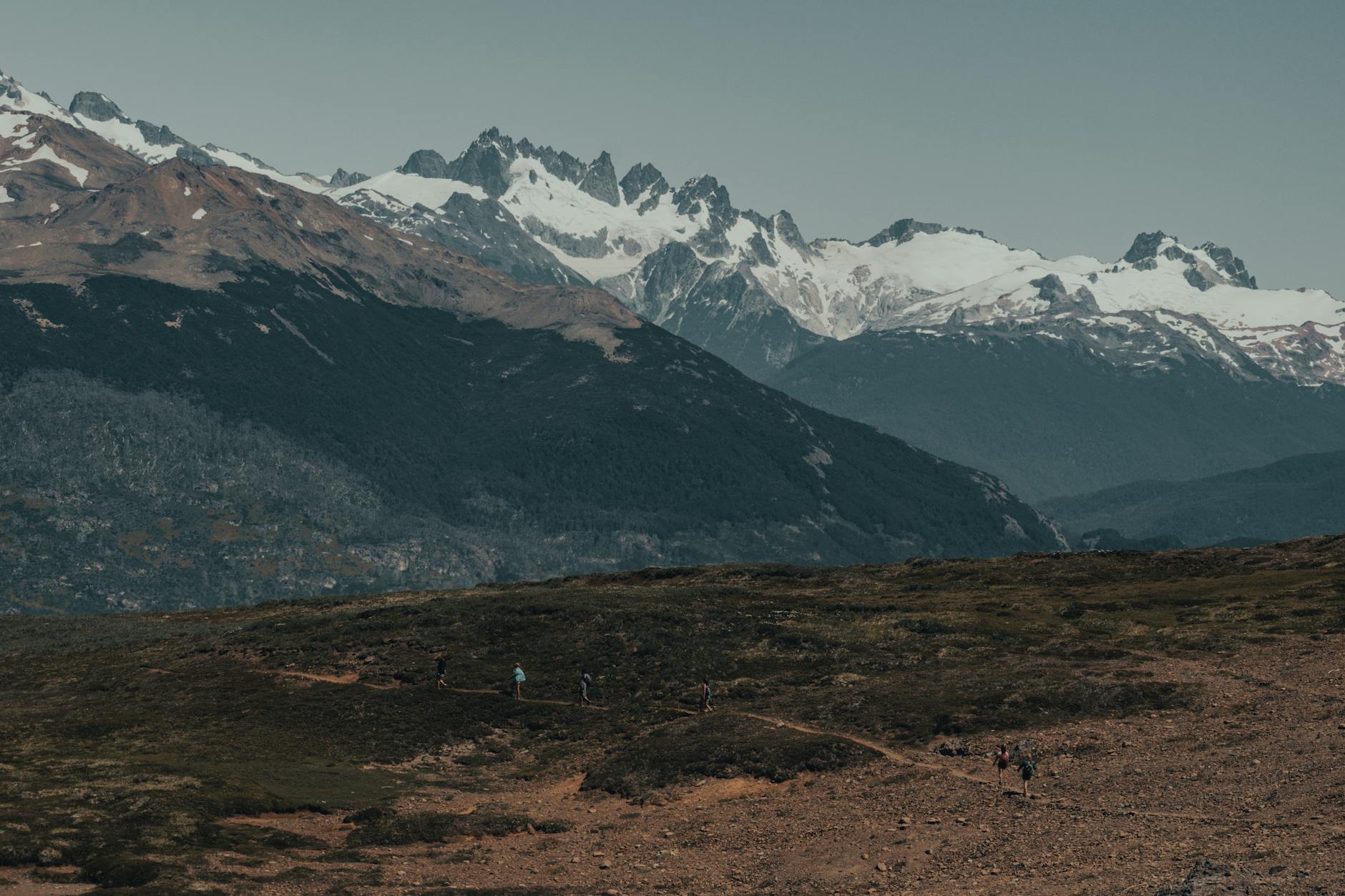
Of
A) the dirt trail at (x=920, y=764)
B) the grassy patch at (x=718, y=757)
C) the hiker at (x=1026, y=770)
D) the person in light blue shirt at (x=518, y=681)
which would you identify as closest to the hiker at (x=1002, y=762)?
the dirt trail at (x=920, y=764)

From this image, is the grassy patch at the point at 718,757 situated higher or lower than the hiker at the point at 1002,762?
lower

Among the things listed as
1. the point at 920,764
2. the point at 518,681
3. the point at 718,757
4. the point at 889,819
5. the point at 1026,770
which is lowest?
the point at 889,819

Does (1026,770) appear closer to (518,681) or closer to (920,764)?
(920,764)

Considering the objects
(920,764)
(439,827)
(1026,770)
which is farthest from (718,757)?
(1026,770)

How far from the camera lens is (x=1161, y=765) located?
268 feet

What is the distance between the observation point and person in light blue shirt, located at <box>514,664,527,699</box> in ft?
367

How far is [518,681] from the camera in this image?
11231cm

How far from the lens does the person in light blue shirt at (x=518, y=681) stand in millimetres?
111750

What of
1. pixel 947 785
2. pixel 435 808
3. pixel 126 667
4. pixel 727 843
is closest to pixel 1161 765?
pixel 947 785

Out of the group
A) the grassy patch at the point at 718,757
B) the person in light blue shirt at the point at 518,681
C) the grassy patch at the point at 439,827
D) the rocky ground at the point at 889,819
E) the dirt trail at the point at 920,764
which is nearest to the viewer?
the rocky ground at the point at 889,819

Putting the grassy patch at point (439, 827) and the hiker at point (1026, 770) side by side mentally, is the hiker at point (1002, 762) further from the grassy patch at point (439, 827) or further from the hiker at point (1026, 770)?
the grassy patch at point (439, 827)

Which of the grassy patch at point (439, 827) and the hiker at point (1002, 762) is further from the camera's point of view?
the hiker at point (1002, 762)

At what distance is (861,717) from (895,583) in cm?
6699

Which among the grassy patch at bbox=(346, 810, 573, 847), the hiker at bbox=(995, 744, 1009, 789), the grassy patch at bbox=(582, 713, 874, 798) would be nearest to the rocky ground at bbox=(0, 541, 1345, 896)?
the grassy patch at bbox=(346, 810, 573, 847)
